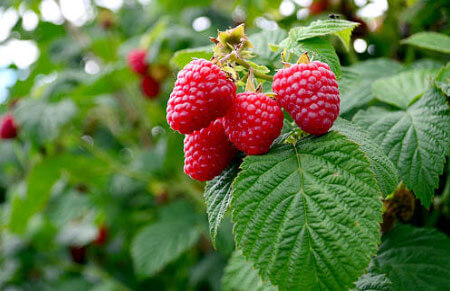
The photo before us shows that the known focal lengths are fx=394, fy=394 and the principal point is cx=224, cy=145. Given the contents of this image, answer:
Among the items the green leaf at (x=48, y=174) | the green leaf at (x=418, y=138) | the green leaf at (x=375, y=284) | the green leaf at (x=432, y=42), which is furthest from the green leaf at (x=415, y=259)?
the green leaf at (x=48, y=174)

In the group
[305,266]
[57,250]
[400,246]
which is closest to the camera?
[305,266]

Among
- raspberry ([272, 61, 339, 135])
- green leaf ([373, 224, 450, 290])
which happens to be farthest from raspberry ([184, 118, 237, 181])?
green leaf ([373, 224, 450, 290])

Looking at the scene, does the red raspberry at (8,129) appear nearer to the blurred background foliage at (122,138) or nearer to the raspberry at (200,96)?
the blurred background foliage at (122,138)

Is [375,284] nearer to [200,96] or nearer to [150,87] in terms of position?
[200,96]

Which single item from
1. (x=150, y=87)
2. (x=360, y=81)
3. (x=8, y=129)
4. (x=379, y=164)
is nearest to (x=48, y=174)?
(x=8, y=129)

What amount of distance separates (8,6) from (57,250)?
1.63 meters

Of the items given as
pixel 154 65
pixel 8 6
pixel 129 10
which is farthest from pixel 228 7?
pixel 8 6

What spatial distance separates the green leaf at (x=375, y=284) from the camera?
0.74m

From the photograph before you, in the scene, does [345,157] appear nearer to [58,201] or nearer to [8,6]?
[58,201]

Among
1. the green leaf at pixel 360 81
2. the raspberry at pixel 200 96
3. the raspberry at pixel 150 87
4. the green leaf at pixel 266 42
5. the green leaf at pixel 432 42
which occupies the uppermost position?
the raspberry at pixel 200 96

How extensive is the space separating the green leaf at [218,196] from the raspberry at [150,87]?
1.46m

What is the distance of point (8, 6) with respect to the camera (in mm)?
2393

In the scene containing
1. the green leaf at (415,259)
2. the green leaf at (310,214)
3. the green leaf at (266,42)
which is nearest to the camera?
the green leaf at (310,214)

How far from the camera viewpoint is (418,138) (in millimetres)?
768
